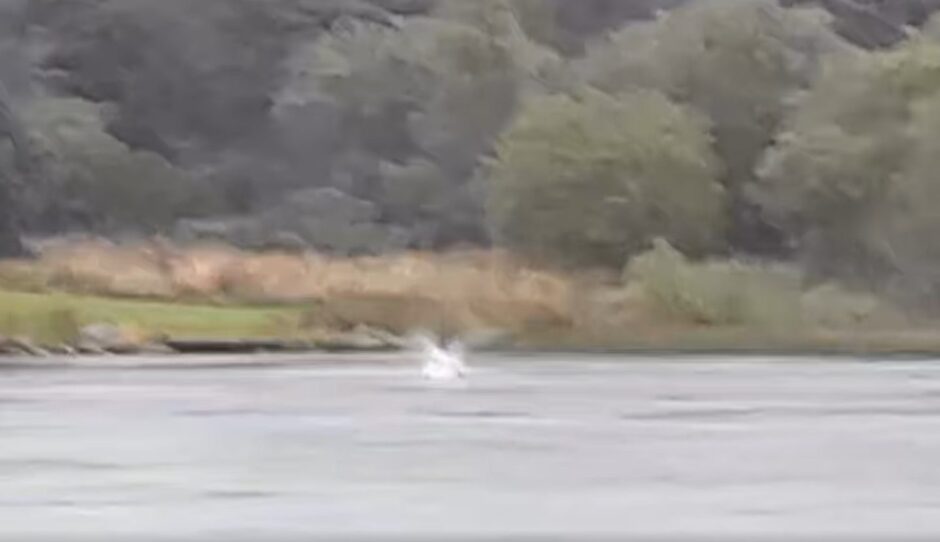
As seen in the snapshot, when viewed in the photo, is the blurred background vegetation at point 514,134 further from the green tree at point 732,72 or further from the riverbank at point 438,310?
the riverbank at point 438,310

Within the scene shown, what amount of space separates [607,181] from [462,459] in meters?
18.7

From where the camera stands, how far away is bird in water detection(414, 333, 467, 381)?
1647 cm

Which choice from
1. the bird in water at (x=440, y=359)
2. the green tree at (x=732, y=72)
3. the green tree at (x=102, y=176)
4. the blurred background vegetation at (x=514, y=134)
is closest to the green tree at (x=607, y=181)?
the blurred background vegetation at (x=514, y=134)

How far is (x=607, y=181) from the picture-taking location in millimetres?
28078

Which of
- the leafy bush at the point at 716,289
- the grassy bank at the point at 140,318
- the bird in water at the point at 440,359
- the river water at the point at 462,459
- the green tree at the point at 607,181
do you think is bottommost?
the river water at the point at 462,459

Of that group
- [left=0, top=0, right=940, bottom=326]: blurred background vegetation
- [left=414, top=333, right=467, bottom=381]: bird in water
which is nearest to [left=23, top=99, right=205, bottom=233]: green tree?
[left=0, top=0, right=940, bottom=326]: blurred background vegetation

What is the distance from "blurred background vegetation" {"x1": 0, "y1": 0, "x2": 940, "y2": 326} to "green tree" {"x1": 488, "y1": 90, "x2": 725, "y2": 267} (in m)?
0.04

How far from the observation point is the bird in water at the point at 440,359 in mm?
16469

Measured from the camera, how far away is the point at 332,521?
7.71m

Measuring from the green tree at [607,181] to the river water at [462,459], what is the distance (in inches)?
482

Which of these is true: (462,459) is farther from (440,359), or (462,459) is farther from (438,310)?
(438,310)

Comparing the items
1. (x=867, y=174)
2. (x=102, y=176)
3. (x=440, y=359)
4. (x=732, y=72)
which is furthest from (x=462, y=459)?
(x=102, y=176)

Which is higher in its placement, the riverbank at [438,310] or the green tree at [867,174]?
the green tree at [867,174]

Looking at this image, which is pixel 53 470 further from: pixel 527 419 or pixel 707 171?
pixel 707 171
